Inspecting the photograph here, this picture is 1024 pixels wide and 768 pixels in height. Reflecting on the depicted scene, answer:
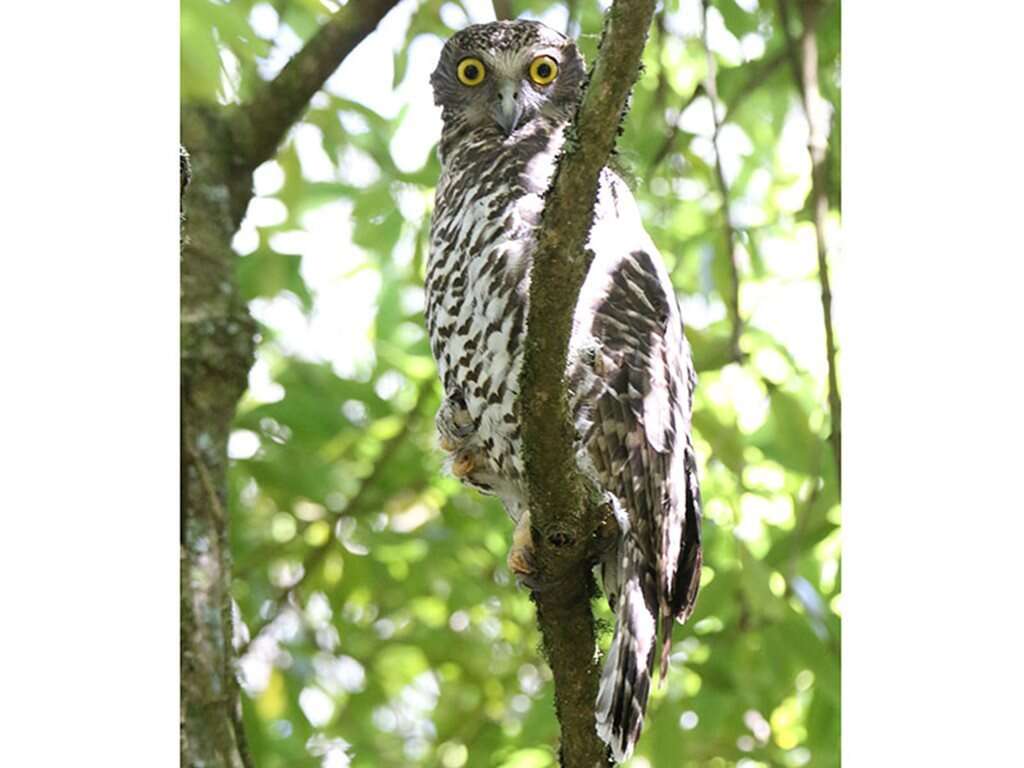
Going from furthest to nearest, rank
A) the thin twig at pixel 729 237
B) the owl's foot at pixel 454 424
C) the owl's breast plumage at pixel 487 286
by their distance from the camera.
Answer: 1. the thin twig at pixel 729 237
2. the owl's foot at pixel 454 424
3. the owl's breast plumage at pixel 487 286

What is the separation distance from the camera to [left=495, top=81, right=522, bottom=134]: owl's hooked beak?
7.82 feet

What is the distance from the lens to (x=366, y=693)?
7.93 feet

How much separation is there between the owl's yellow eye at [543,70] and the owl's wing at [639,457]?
0.29m

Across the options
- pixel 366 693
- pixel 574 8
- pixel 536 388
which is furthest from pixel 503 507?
pixel 574 8

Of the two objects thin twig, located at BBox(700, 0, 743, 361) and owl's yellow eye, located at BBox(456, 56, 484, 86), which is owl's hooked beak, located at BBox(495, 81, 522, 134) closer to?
owl's yellow eye, located at BBox(456, 56, 484, 86)

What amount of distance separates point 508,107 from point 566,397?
0.72 m

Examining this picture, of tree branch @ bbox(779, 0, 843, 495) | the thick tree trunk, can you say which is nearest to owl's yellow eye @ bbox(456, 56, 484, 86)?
the thick tree trunk

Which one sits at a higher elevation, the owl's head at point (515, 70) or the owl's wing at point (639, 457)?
the owl's head at point (515, 70)

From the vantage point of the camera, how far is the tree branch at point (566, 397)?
5.52 ft

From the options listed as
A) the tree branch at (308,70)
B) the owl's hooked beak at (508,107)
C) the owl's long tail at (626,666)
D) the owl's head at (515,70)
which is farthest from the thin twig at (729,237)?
the tree branch at (308,70)

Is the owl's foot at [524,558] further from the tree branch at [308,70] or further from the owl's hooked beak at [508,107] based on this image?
the tree branch at [308,70]
